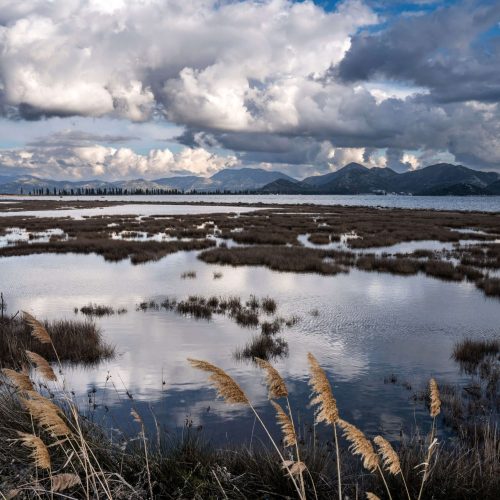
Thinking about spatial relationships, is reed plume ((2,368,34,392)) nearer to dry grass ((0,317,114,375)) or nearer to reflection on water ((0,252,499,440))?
reflection on water ((0,252,499,440))

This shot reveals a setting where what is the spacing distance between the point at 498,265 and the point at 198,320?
82.9ft

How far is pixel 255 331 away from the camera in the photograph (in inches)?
681

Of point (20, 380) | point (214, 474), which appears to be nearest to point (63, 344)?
point (214, 474)

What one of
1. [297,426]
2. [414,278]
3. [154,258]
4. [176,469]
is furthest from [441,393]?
[154,258]

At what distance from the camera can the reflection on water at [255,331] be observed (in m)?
10.6

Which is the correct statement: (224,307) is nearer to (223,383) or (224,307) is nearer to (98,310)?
(98,310)

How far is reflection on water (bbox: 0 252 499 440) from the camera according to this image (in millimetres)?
10602

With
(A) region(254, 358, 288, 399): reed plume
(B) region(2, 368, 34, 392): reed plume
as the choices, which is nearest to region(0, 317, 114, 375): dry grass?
(B) region(2, 368, 34, 392): reed plume

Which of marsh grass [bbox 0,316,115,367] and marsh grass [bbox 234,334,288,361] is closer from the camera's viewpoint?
marsh grass [bbox 0,316,115,367]

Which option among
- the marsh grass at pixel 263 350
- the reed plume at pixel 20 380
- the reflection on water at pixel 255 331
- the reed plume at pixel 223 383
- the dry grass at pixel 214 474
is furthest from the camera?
the marsh grass at pixel 263 350

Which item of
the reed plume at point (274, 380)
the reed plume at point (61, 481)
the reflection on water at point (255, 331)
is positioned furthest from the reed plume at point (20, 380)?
the reflection on water at point (255, 331)

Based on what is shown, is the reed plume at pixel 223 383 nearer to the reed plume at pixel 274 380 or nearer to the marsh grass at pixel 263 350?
the reed plume at pixel 274 380

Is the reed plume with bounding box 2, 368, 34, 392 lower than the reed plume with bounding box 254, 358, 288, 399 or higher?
lower

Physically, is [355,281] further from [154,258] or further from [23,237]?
[23,237]
